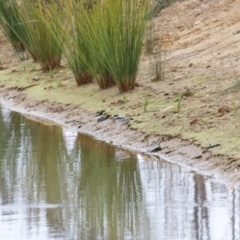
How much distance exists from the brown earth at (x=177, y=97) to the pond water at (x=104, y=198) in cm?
32

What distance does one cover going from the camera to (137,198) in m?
5.78

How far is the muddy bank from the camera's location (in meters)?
6.45

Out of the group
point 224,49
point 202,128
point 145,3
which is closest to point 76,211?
point 202,128

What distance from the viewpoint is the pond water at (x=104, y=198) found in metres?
4.90

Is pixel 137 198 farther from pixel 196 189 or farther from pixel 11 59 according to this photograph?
pixel 11 59

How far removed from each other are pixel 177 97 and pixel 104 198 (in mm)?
3286

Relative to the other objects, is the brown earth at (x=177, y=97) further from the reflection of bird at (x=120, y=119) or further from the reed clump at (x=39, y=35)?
the reed clump at (x=39, y=35)

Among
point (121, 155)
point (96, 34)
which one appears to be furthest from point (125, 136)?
point (96, 34)

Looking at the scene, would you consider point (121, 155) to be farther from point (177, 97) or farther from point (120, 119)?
point (177, 97)

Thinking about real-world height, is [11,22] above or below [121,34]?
above

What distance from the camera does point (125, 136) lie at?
318 inches

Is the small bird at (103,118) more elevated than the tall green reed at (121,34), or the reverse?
the tall green reed at (121,34)

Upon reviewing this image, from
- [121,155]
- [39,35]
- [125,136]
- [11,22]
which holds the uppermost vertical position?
[11,22]

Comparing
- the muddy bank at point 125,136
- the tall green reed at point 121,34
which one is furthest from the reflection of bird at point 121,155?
the tall green reed at point 121,34
